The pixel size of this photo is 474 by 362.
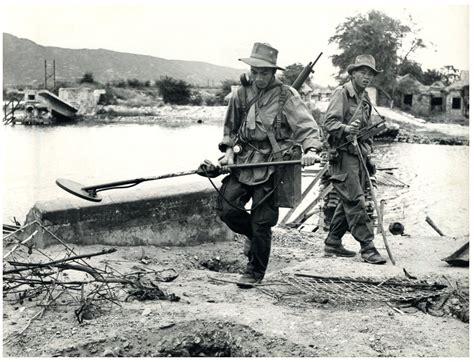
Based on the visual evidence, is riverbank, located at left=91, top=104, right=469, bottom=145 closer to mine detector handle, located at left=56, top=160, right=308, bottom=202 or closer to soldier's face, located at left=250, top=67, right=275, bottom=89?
soldier's face, located at left=250, top=67, right=275, bottom=89

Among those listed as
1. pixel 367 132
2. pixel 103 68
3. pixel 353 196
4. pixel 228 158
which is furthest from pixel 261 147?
pixel 103 68

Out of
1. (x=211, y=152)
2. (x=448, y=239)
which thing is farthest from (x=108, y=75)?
(x=448, y=239)

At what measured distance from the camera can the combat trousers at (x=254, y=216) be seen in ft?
18.1

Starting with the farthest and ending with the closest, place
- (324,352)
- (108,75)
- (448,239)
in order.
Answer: (108,75)
(448,239)
(324,352)

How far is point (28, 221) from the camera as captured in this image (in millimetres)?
6320

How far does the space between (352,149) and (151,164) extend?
70.7 feet

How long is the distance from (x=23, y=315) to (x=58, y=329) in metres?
0.40

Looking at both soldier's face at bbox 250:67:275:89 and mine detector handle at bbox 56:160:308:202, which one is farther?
soldier's face at bbox 250:67:275:89

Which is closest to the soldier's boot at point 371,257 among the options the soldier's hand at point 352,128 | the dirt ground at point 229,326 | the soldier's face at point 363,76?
the dirt ground at point 229,326

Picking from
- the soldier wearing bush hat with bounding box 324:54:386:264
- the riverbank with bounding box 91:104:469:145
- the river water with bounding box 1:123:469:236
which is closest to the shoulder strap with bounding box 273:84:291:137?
the soldier wearing bush hat with bounding box 324:54:386:264

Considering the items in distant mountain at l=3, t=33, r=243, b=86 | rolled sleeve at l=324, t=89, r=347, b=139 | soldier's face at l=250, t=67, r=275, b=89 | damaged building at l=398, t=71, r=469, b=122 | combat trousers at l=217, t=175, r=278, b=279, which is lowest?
combat trousers at l=217, t=175, r=278, b=279

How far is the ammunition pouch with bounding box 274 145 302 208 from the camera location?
214 inches

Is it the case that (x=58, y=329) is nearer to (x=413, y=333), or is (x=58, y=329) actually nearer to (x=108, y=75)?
(x=413, y=333)

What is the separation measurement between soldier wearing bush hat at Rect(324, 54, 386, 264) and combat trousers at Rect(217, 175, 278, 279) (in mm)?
1517
